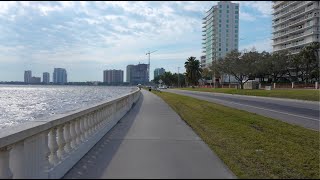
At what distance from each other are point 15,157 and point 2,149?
242 millimetres

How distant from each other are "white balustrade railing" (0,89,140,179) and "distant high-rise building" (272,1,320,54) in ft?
414

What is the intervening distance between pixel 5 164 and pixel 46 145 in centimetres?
128

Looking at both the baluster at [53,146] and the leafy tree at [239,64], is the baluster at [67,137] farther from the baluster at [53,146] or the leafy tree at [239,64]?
the leafy tree at [239,64]

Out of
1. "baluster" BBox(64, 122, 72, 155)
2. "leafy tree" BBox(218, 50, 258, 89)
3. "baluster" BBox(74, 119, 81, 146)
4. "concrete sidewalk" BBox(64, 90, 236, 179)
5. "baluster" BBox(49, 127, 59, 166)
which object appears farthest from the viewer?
"leafy tree" BBox(218, 50, 258, 89)

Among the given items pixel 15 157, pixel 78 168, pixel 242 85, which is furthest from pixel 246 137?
pixel 242 85

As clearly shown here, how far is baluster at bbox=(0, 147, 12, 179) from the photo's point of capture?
18.5 ft

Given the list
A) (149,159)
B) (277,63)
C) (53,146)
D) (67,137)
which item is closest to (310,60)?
(277,63)

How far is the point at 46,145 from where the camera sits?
7012 mm

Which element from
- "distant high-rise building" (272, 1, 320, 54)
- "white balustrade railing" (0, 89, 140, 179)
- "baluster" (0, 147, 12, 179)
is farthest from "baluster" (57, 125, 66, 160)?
"distant high-rise building" (272, 1, 320, 54)

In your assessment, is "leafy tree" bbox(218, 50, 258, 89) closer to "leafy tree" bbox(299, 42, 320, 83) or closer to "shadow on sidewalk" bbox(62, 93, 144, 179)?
"leafy tree" bbox(299, 42, 320, 83)

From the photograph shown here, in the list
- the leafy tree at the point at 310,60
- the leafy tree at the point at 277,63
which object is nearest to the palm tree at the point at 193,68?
the leafy tree at the point at 277,63

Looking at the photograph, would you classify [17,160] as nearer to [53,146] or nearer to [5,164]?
[5,164]

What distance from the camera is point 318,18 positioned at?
12600cm

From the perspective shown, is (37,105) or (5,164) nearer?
(5,164)
